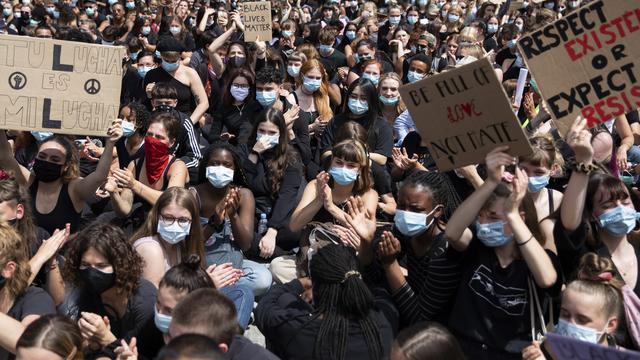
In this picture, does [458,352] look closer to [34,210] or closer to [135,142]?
[34,210]

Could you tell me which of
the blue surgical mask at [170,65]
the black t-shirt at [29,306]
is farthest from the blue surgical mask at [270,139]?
the black t-shirt at [29,306]

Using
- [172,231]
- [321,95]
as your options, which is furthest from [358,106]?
[172,231]

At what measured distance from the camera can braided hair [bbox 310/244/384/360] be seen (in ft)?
13.6

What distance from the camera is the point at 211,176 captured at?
21.4 ft

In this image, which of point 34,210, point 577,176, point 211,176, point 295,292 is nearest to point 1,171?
point 34,210

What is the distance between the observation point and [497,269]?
4.46 metres

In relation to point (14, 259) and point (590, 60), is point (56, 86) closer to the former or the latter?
point (14, 259)

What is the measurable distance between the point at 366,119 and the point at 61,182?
3135 millimetres

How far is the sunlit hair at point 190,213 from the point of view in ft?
17.7

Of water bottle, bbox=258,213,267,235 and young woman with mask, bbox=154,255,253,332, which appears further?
water bottle, bbox=258,213,267,235

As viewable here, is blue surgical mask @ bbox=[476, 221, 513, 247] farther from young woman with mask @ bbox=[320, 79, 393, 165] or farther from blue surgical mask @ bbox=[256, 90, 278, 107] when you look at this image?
blue surgical mask @ bbox=[256, 90, 278, 107]

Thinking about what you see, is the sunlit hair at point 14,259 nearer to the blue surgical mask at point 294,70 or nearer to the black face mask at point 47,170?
the black face mask at point 47,170

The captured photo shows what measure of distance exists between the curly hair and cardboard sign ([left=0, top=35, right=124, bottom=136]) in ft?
4.75

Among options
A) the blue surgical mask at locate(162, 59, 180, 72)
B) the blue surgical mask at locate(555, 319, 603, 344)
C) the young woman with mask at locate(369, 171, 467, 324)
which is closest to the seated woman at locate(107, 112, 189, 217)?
the young woman with mask at locate(369, 171, 467, 324)
